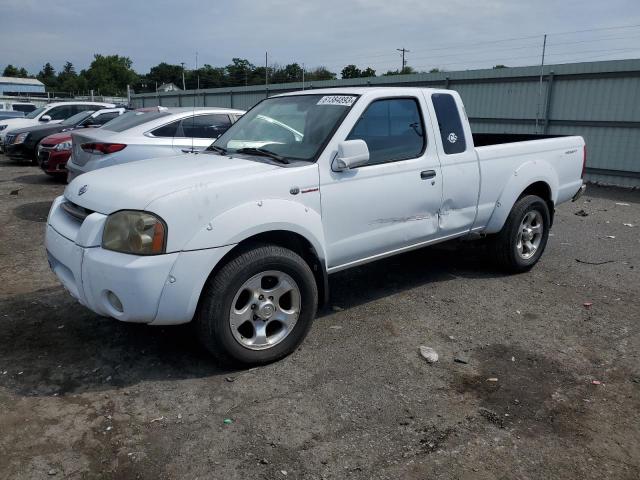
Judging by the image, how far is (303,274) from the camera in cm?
375

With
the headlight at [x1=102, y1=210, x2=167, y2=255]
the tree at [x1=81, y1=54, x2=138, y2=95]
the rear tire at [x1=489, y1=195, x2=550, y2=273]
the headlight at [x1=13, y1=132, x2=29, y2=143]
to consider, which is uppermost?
the tree at [x1=81, y1=54, x2=138, y2=95]

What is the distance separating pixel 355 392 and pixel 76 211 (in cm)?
227

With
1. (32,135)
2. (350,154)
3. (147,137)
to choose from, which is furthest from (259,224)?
(32,135)

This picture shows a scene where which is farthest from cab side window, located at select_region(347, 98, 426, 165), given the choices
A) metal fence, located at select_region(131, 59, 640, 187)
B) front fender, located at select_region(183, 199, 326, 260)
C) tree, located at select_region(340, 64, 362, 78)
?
tree, located at select_region(340, 64, 362, 78)

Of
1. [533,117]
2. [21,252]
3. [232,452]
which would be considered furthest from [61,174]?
[533,117]

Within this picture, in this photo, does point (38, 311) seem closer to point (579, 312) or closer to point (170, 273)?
point (170, 273)

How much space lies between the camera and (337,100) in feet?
14.4

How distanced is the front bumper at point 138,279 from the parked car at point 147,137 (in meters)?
4.48

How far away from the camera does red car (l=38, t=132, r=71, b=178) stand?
10914 millimetres

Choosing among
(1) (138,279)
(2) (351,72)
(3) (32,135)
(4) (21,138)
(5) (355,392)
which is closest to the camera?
(1) (138,279)

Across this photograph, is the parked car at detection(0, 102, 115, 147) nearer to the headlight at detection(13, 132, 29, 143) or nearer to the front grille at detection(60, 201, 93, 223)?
the headlight at detection(13, 132, 29, 143)

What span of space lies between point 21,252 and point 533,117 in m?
12.2

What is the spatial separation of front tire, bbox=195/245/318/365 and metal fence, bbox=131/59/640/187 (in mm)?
11202

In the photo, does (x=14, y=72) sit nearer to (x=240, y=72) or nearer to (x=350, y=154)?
(x=240, y=72)
